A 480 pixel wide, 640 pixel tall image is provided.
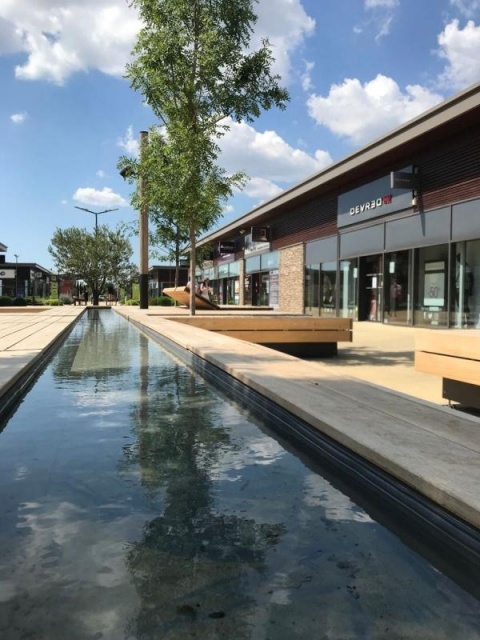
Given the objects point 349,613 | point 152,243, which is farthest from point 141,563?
point 152,243

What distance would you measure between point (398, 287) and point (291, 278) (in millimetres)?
10119

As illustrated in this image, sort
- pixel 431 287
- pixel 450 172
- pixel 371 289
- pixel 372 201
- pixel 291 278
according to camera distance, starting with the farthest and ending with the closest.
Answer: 1. pixel 291 278
2. pixel 371 289
3. pixel 372 201
4. pixel 431 287
5. pixel 450 172

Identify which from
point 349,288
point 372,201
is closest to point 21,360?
point 372,201

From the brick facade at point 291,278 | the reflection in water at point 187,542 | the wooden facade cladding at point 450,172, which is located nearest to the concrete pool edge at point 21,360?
the reflection in water at point 187,542

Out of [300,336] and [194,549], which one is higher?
[300,336]

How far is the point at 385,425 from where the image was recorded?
3.37m

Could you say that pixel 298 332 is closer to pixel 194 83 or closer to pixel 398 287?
pixel 194 83

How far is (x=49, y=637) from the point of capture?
1.67 meters

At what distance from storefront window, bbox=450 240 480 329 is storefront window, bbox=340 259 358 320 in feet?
20.0

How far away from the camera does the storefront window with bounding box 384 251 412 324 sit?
18.8 metres

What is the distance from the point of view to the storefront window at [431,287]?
16.9 metres

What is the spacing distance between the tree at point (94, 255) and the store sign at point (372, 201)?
24.6 m

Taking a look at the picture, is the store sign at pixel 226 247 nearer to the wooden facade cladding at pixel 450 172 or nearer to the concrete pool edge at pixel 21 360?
the wooden facade cladding at pixel 450 172

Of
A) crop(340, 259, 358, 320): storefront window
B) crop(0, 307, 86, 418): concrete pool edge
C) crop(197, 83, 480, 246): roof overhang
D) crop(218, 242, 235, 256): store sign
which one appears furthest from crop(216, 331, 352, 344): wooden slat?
crop(218, 242, 235, 256): store sign
